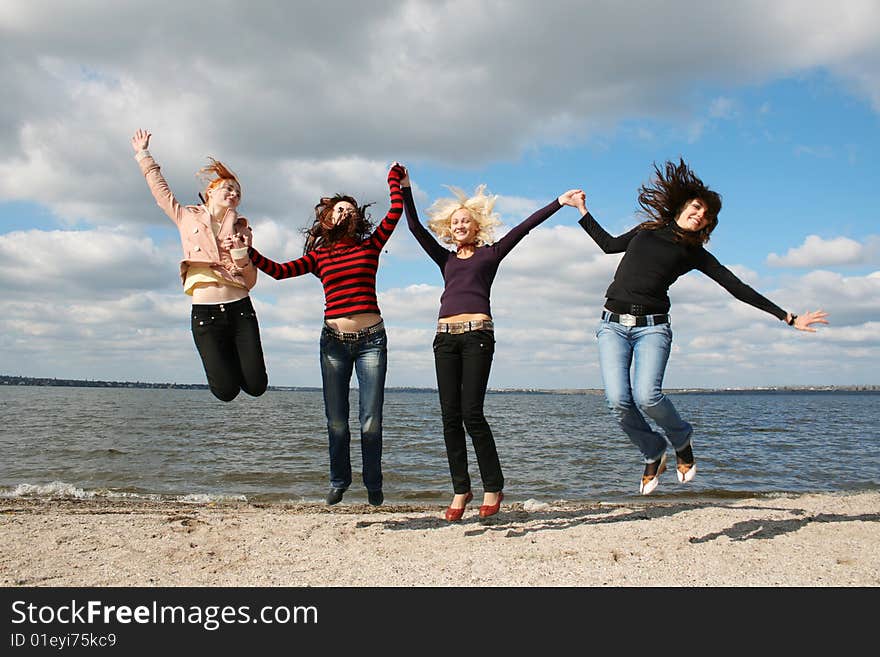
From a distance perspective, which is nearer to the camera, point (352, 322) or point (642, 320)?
point (642, 320)

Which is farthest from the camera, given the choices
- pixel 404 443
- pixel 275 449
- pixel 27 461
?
pixel 404 443

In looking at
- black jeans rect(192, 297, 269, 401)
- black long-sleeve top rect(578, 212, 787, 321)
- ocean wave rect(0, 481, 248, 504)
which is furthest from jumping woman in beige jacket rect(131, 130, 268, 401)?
ocean wave rect(0, 481, 248, 504)

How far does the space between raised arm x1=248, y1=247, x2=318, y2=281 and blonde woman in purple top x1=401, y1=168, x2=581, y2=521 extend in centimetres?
102

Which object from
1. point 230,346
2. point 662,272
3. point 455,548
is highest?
point 662,272

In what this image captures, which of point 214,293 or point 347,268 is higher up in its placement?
point 347,268

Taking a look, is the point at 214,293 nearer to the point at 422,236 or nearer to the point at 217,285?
the point at 217,285

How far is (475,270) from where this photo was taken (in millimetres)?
5984

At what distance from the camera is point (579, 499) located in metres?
11.2

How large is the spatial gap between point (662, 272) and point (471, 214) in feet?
5.98

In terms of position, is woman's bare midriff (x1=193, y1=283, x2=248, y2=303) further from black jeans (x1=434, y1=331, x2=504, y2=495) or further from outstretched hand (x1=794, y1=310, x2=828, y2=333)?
outstretched hand (x1=794, y1=310, x2=828, y2=333)

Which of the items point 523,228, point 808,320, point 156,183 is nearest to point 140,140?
point 156,183

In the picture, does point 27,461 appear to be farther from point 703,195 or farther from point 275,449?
point 703,195
